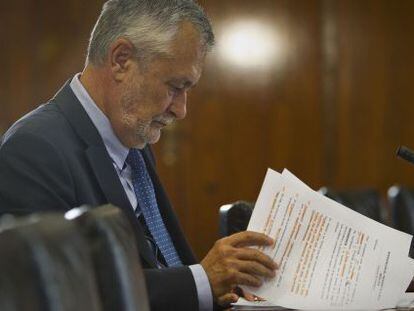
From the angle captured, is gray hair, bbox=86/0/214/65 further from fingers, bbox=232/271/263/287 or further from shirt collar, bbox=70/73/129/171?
fingers, bbox=232/271/263/287

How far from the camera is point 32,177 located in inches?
74.9

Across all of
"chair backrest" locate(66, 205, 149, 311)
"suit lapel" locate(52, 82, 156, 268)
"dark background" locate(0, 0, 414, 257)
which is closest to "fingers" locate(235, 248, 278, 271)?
"suit lapel" locate(52, 82, 156, 268)

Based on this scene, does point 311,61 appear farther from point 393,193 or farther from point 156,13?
point 156,13

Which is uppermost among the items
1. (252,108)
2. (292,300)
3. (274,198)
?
(252,108)

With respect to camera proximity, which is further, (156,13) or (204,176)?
(204,176)

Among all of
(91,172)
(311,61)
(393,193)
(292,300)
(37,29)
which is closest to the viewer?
(292,300)

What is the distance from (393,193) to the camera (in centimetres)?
424

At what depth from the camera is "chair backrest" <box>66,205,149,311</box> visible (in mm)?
879

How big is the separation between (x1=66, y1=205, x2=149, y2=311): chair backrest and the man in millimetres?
932

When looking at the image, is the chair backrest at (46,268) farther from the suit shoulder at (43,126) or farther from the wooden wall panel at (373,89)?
the wooden wall panel at (373,89)

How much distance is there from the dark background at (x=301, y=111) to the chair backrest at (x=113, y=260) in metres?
6.28

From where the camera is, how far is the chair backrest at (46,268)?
0.73m

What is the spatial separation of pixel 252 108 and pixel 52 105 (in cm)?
524

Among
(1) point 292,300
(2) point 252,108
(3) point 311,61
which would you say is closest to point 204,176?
(2) point 252,108
